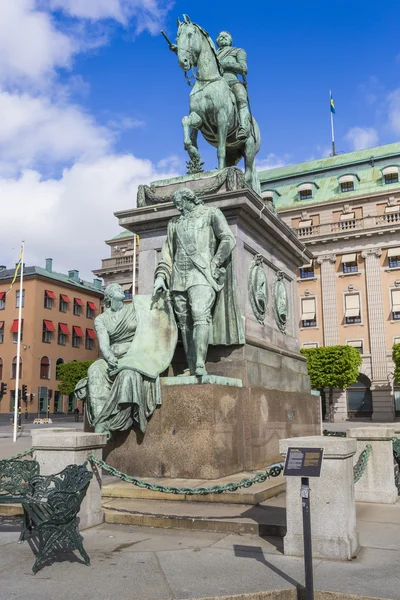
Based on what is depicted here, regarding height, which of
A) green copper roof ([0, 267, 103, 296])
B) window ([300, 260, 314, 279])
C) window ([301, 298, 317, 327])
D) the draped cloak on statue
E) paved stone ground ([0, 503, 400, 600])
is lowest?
paved stone ground ([0, 503, 400, 600])

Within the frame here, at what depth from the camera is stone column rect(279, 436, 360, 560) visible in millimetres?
5285

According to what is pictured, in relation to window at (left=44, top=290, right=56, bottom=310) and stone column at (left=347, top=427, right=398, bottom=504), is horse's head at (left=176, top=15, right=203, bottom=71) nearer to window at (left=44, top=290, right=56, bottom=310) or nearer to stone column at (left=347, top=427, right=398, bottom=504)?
stone column at (left=347, top=427, right=398, bottom=504)

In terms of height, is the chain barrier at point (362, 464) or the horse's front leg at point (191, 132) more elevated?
the horse's front leg at point (191, 132)

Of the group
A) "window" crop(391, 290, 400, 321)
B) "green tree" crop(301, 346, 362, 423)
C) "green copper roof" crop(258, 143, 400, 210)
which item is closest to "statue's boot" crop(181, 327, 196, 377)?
"green tree" crop(301, 346, 362, 423)

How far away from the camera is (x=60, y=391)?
71812 mm

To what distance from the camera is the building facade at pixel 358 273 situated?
5722 centimetres

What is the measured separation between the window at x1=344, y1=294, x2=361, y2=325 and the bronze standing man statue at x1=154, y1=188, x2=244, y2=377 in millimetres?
51635

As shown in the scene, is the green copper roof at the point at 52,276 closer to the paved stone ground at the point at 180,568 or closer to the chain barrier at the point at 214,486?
the chain barrier at the point at 214,486

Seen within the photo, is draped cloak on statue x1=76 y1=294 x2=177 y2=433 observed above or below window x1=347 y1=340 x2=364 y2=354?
below

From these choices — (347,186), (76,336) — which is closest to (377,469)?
(347,186)

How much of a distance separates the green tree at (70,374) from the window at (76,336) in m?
9.20

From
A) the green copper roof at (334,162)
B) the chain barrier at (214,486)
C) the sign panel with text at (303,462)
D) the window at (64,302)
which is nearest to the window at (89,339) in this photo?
the window at (64,302)

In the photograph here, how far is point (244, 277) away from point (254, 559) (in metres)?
5.45

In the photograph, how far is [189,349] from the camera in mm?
8914
